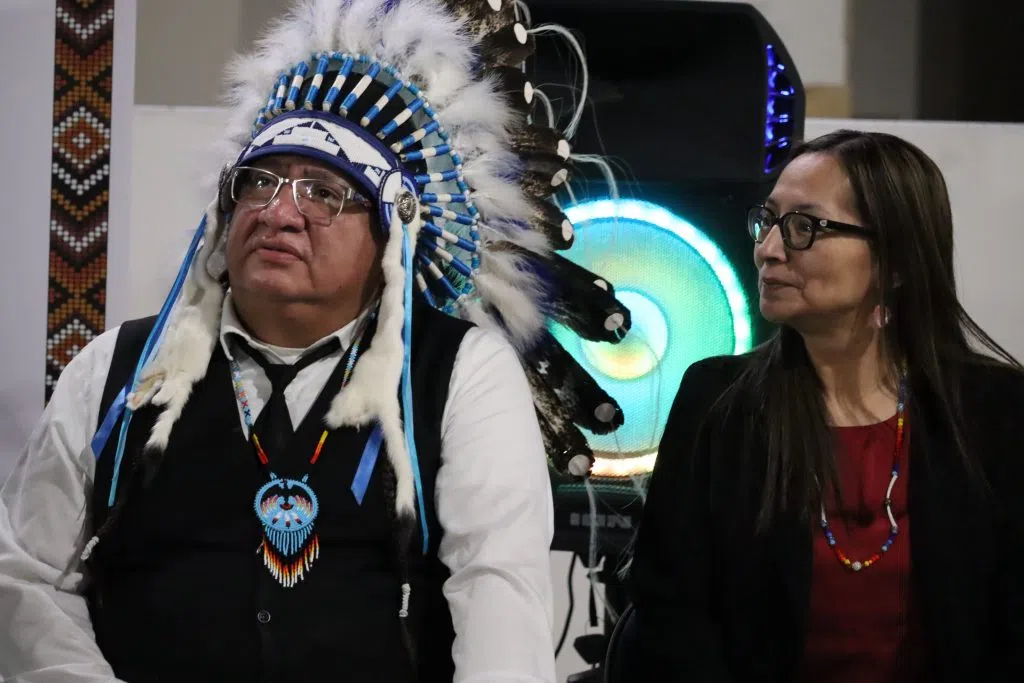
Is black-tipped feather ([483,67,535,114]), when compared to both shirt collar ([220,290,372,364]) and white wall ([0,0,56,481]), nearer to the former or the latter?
shirt collar ([220,290,372,364])

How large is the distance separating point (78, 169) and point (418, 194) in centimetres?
105

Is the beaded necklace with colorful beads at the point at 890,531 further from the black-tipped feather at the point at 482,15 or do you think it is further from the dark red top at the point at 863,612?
the black-tipped feather at the point at 482,15

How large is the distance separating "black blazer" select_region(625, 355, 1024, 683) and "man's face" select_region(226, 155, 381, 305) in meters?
0.58

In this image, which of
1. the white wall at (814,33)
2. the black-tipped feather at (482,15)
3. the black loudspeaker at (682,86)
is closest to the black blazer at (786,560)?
the black loudspeaker at (682,86)

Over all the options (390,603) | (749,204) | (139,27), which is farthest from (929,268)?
(139,27)

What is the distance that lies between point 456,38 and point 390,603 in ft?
2.78

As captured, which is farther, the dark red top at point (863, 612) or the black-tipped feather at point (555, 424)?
the black-tipped feather at point (555, 424)

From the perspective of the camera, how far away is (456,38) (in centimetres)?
168

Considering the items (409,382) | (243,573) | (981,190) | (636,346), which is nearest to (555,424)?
(636,346)

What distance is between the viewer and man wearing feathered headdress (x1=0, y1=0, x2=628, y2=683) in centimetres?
143

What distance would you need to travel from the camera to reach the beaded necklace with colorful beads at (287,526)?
1.44 m

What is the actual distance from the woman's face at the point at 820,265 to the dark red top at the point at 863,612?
Result: 0.99 feet

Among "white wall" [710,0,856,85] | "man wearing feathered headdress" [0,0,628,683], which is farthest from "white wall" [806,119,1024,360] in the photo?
"man wearing feathered headdress" [0,0,628,683]

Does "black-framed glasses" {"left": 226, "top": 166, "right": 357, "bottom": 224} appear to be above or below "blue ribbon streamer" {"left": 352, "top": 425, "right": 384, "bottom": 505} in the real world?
above
